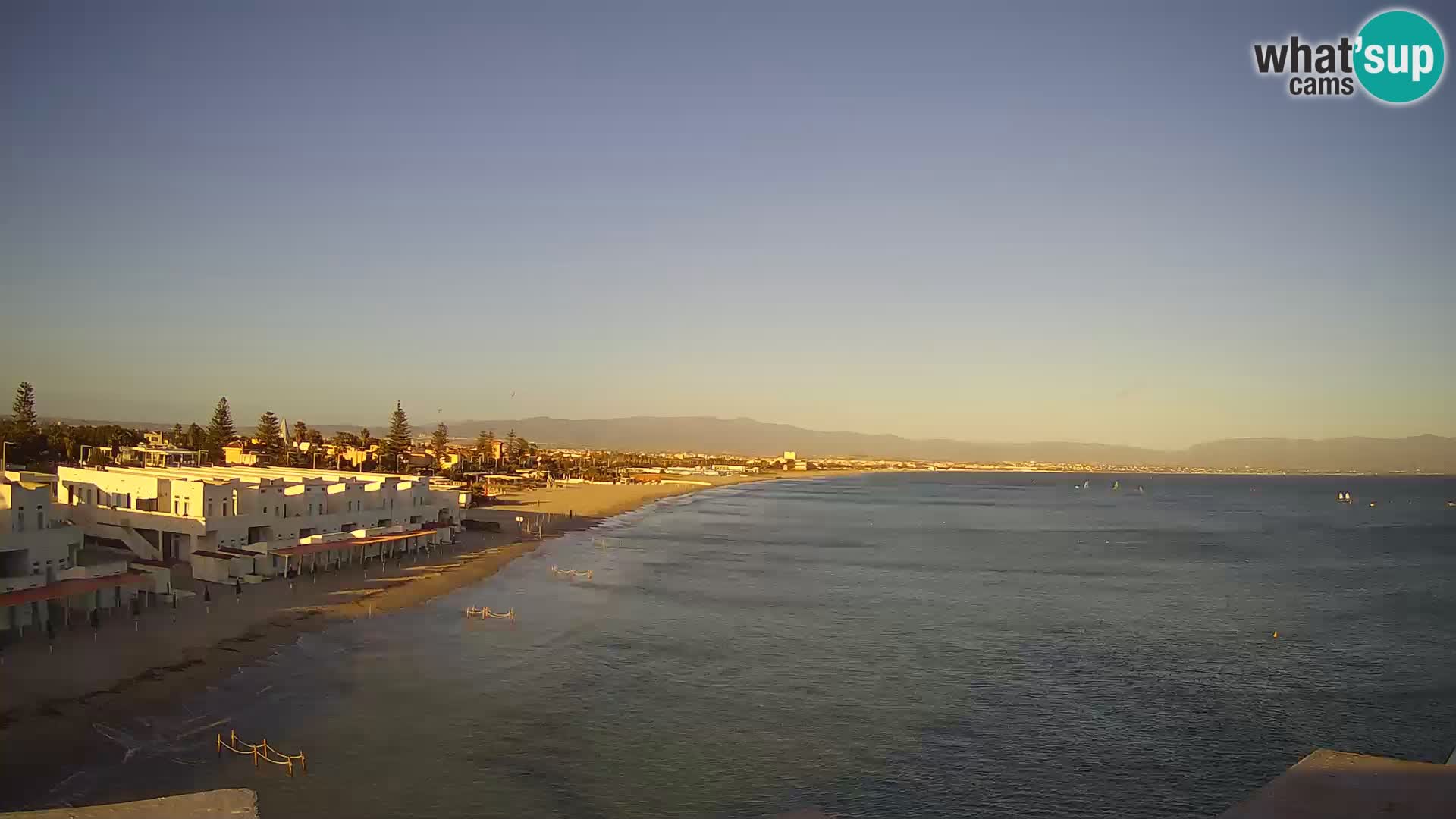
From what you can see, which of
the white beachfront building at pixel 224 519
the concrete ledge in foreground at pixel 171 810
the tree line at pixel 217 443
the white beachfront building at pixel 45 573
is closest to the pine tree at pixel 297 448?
the tree line at pixel 217 443

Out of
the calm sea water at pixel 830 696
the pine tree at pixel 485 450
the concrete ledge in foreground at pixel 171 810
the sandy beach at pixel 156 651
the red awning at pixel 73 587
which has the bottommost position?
the calm sea water at pixel 830 696

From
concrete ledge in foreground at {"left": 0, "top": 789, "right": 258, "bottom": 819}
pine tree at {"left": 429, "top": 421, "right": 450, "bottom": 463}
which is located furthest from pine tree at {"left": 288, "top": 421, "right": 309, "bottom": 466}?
concrete ledge in foreground at {"left": 0, "top": 789, "right": 258, "bottom": 819}

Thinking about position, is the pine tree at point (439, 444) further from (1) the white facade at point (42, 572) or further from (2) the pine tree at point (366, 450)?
(1) the white facade at point (42, 572)

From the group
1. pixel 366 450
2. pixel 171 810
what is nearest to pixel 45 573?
pixel 171 810

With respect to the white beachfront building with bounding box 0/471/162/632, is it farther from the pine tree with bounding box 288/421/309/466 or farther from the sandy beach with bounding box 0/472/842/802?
the pine tree with bounding box 288/421/309/466

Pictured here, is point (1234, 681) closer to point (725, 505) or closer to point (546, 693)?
point (546, 693)

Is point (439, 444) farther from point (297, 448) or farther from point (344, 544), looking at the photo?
point (344, 544)
